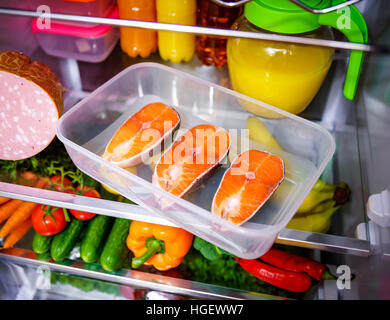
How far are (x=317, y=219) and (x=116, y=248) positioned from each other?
587 millimetres

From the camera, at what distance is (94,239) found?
3.67 feet

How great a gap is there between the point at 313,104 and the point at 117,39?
0.65 metres

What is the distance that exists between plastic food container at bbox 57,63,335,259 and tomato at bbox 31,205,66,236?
299 millimetres

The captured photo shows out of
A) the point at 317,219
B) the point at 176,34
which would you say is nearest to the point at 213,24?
the point at 176,34

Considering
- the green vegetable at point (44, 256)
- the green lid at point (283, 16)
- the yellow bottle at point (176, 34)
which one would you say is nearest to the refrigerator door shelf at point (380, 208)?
the green lid at point (283, 16)

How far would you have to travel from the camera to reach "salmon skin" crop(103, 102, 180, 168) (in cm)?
85

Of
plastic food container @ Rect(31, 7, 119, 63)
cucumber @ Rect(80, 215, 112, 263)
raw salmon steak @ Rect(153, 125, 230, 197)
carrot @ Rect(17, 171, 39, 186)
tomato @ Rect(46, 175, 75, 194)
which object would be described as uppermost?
plastic food container @ Rect(31, 7, 119, 63)

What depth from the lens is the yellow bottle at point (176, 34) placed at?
948 mm

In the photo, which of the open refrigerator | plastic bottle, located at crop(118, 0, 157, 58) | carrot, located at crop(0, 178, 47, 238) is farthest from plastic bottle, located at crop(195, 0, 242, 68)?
Answer: carrot, located at crop(0, 178, 47, 238)

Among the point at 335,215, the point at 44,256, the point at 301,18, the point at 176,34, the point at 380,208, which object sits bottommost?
the point at 44,256

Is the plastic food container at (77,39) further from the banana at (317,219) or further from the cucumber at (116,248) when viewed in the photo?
the banana at (317,219)

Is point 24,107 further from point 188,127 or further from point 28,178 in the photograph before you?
point 188,127

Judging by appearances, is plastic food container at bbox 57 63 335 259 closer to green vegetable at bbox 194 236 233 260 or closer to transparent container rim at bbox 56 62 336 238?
transparent container rim at bbox 56 62 336 238

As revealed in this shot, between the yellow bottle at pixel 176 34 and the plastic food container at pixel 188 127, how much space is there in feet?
0.27
